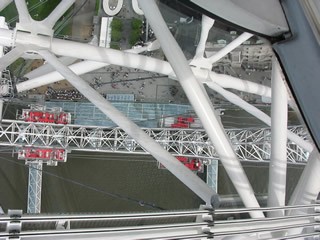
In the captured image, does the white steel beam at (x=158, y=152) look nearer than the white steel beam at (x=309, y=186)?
No

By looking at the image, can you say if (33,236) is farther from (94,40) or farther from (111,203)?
(94,40)

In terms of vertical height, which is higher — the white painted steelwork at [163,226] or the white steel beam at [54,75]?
the white steel beam at [54,75]

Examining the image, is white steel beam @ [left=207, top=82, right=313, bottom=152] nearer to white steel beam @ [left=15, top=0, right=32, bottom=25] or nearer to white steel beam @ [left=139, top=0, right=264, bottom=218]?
white steel beam @ [left=139, top=0, right=264, bottom=218]

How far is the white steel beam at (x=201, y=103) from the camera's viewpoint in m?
3.02

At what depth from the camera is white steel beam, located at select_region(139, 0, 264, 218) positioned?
3.02 meters

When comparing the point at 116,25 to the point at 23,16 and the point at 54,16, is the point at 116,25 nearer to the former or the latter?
the point at 54,16

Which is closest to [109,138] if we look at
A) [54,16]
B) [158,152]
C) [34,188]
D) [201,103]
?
[34,188]

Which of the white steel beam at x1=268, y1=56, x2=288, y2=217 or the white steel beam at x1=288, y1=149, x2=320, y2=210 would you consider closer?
the white steel beam at x1=288, y1=149, x2=320, y2=210

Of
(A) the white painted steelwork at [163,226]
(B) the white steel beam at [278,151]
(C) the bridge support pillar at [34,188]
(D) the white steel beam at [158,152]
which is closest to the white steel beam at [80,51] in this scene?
(D) the white steel beam at [158,152]

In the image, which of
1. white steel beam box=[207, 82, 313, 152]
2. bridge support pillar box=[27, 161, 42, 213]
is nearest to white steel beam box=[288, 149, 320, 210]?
white steel beam box=[207, 82, 313, 152]

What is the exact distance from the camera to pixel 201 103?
9.91 feet

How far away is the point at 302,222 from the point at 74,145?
896 centimetres

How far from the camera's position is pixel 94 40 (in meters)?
11.3

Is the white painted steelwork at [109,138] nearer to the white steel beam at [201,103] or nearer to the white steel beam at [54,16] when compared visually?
the white steel beam at [54,16]
